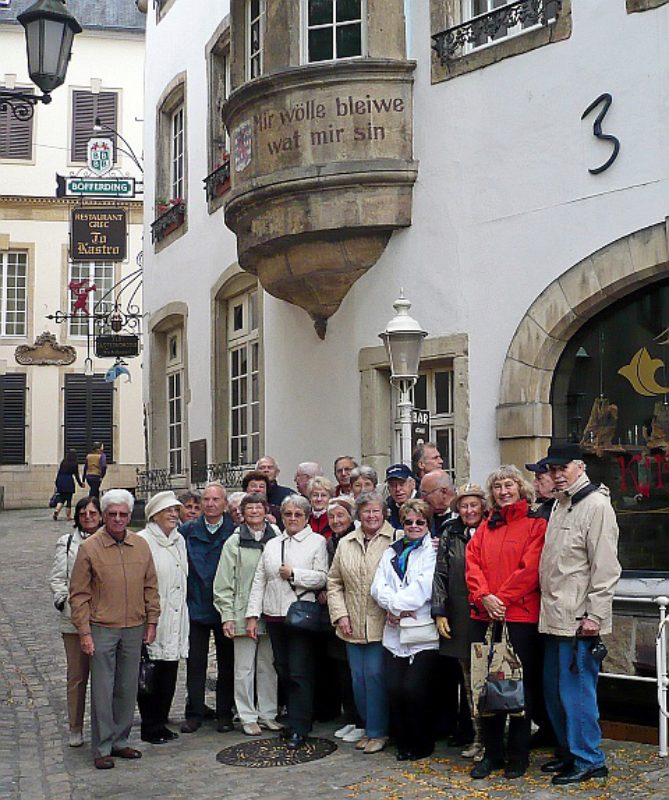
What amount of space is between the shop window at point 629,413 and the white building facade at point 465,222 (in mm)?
19

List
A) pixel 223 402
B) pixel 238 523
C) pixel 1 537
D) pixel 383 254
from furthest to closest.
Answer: pixel 1 537, pixel 223 402, pixel 383 254, pixel 238 523

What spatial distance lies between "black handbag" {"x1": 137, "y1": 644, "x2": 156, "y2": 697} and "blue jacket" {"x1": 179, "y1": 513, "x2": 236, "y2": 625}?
0.49m

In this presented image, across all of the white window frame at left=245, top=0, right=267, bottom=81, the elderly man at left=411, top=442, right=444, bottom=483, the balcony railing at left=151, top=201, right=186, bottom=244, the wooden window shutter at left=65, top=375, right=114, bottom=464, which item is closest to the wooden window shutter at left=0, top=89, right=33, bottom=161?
the wooden window shutter at left=65, top=375, right=114, bottom=464

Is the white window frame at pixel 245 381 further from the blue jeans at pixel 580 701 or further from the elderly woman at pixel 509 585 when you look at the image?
the blue jeans at pixel 580 701

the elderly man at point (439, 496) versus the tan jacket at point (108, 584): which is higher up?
the elderly man at point (439, 496)

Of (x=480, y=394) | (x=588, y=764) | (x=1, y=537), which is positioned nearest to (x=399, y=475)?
(x=588, y=764)

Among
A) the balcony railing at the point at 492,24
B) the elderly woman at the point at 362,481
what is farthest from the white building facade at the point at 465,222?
the elderly woman at the point at 362,481

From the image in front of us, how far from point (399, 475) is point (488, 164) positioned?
158 inches

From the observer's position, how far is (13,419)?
33.9 m

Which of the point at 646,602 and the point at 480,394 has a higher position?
the point at 480,394

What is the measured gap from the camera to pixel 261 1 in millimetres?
13055

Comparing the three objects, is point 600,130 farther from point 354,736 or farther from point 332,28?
point 354,736

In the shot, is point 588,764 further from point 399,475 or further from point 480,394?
point 480,394

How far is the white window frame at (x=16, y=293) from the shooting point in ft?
112
